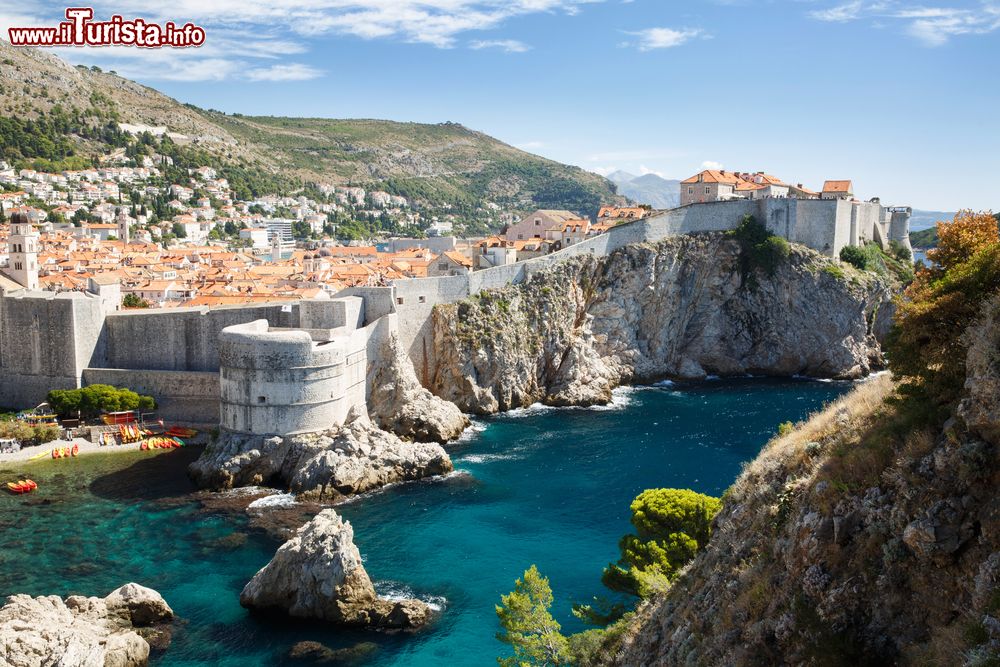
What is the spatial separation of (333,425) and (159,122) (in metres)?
115

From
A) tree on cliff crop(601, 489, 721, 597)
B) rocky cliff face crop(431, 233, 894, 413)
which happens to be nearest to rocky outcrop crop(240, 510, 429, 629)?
tree on cliff crop(601, 489, 721, 597)

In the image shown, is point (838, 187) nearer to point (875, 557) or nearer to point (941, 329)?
point (941, 329)

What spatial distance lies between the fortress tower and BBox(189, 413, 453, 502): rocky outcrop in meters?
18.9

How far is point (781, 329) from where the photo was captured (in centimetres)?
5119

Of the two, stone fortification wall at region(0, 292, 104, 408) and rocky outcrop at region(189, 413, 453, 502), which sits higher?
stone fortification wall at region(0, 292, 104, 408)

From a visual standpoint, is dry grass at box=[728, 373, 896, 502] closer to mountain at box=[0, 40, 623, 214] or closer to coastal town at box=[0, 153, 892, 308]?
coastal town at box=[0, 153, 892, 308]

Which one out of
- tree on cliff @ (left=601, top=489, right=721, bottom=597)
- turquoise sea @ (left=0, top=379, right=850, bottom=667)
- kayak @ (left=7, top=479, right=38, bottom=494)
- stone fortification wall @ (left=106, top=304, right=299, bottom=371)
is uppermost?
stone fortification wall @ (left=106, top=304, right=299, bottom=371)

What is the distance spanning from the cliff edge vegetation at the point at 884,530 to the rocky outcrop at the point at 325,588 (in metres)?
9.92

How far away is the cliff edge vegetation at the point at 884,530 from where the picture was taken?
7695 millimetres

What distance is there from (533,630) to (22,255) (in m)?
37.8

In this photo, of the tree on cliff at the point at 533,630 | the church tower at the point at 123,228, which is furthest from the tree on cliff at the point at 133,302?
the tree on cliff at the point at 533,630

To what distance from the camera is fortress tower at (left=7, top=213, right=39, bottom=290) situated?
4225 cm

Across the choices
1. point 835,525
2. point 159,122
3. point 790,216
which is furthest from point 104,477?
point 159,122

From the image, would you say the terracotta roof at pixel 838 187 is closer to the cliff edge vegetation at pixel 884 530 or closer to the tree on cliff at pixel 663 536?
the tree on cliff at pixel 663 536
